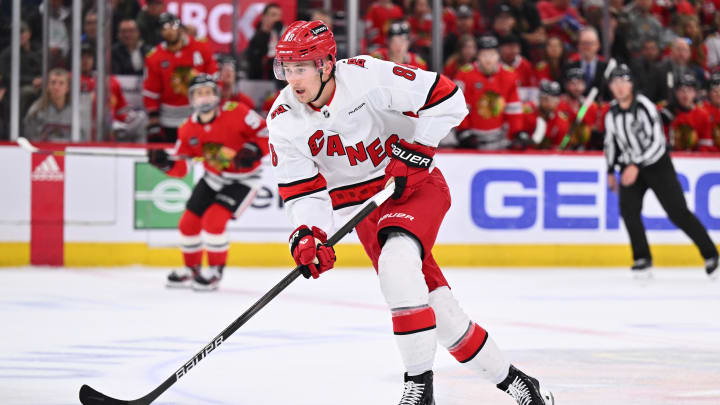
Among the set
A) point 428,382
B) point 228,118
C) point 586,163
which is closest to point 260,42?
point 228,118

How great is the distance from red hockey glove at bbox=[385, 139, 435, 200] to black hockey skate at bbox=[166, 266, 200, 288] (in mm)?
4046

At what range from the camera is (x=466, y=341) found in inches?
122

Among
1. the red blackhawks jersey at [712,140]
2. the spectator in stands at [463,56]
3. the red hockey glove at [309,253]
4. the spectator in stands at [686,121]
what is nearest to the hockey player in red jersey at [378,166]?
the red hockey glove at [309,253]

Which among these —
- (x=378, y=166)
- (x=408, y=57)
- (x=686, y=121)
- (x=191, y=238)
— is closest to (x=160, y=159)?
(x=191, y=238)

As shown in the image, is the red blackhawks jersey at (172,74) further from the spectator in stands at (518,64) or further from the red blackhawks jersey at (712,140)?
the red blackhawks jersey at (712,140)

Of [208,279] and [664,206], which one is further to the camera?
[664,206]

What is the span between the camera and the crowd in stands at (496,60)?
8.10 m

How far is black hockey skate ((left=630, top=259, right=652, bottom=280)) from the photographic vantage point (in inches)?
304

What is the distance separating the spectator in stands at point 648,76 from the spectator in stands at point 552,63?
1.97 ft

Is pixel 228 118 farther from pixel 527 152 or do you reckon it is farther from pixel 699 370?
pixel 699 370

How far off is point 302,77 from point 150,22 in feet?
19.0

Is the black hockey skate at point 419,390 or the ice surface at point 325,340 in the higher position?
the black hockey skate at point 419,390

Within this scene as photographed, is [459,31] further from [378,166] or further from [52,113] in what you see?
[378,166]

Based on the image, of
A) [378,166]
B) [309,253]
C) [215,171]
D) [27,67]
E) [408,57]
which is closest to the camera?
[309,253]
